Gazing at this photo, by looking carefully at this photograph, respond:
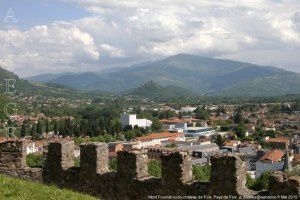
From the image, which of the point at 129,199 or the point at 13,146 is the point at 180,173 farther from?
the point at 13,146

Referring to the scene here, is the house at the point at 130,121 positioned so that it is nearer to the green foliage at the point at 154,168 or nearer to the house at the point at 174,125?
the house at the point at 174,125

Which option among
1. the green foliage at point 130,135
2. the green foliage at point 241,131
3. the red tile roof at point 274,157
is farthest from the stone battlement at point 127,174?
the green foliage at point 241,131

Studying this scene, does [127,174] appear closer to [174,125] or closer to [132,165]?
[132,165]

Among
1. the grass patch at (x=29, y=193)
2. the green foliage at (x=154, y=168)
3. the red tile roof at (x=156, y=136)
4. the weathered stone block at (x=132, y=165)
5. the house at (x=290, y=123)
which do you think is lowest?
the red tile roof at (x=156, y=136)

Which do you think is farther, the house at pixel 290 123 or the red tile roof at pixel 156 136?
the house at pixel 290 123

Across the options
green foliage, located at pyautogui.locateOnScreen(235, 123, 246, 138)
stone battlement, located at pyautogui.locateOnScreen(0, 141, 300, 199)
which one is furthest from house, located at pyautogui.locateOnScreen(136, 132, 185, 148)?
stone battlement, located at pyautogui.locateOnScreen(0, 141, 300, 199)

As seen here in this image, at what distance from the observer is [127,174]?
528 inches

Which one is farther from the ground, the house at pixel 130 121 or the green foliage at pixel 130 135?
the house at pixel 130 121

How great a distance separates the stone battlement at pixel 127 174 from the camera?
11258 millimetres

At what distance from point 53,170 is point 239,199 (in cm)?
675

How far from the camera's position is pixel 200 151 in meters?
96.2

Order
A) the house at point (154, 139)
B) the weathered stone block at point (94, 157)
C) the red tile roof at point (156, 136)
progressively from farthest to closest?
the red tile roof at point (156, 136) < the house at point (154, 139) < the weathered stone block at point (94, 157)

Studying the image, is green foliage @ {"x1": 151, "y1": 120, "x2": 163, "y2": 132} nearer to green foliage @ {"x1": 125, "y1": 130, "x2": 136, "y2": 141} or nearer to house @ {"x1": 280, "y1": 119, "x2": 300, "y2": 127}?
green foliage @ {"x1": 125, "y1": 130, "x2": 136, "y2": 141}

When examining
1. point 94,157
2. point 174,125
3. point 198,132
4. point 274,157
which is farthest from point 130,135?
point 94,157
